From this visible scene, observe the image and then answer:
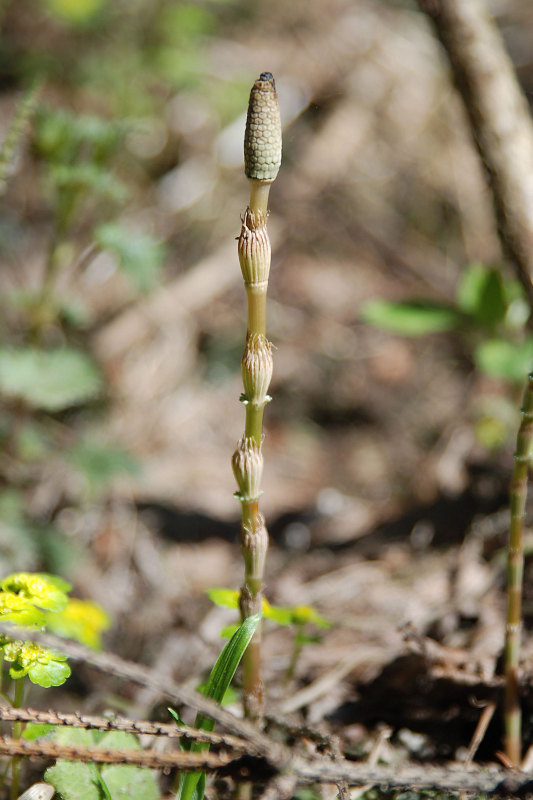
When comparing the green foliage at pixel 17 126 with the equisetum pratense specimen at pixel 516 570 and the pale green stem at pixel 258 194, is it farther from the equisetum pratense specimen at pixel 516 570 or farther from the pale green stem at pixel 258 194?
the equisetum pratense specimen at pixel 516 570

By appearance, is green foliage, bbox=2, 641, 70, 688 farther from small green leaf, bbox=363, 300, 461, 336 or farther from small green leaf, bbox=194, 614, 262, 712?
small green leaf, bbox=363, 300, 461, 336

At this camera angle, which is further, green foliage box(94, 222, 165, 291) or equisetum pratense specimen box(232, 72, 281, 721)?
green foliage box(94, 222, 165, 291)

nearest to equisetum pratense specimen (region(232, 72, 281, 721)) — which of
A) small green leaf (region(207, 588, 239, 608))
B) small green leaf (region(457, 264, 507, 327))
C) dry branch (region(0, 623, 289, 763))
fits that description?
small green leaf (region(207, 588, 239, 608))

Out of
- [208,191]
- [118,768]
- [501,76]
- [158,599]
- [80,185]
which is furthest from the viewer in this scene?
[208,191]

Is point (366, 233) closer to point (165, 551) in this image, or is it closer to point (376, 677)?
point (165, 551)

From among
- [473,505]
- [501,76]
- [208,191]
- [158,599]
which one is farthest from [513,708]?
[208,191]

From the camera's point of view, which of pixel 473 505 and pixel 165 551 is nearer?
pixel 473 505
